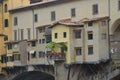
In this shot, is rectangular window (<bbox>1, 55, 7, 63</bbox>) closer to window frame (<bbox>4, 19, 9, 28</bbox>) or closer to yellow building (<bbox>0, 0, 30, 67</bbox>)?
yellow building (<bbox>0, 0, 30, 67</bbox>)

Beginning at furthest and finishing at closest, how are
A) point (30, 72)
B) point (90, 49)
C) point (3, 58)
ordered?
point (3, 58) < point (30, 72) < point (90, 49)

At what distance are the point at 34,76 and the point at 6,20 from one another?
7.30 metres

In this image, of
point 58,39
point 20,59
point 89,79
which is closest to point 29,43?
point 20,59

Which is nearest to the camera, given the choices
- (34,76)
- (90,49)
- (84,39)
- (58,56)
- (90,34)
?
(90,49)

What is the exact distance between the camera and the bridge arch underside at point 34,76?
64312 millimetres

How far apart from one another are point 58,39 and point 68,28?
1815 mm

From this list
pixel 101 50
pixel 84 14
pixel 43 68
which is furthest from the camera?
pixel 43 68

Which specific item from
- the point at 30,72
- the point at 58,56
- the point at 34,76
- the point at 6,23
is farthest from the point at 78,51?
the point at 6,23

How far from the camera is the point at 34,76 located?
6644 centimetres

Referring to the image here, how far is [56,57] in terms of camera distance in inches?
2174

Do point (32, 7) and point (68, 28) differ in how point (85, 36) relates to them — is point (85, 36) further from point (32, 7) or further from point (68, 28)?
point (32, 7)

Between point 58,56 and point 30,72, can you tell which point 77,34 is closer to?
point 58,56

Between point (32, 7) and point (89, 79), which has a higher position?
point (32, 7)

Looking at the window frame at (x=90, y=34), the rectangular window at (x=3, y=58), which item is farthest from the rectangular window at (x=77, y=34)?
the rectangular window at (x=3, y=58)
